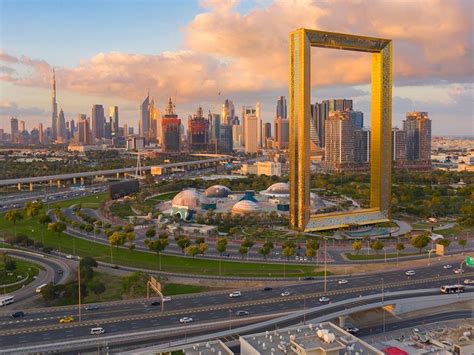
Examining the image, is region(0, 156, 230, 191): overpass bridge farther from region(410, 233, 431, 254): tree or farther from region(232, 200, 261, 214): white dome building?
region(410, 233, 431, 254): tree

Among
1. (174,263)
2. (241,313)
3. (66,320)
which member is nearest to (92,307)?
(66,320)

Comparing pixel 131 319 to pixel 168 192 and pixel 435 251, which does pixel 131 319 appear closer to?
pixel 435 251

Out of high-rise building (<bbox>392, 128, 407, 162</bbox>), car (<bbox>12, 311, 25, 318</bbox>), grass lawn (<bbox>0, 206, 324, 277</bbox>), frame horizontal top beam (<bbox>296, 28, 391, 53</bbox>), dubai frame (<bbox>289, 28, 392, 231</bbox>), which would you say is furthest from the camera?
high-rise building (<bbox>392, 128, 407, 162</bbox>)

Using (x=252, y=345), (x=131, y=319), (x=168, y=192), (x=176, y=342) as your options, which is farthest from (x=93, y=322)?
(x=168, y=192)

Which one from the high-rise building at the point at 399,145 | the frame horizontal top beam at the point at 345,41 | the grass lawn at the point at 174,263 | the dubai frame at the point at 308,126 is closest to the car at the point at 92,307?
the grass lawn at the point at 174,263

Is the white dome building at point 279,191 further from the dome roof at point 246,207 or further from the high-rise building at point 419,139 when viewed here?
the high-rise building at point 419,139

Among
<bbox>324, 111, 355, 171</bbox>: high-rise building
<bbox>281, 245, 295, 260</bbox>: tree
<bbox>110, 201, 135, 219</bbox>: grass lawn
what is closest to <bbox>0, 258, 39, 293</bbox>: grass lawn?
<bbox>281, 245, 295, 260</bbox>: tree
